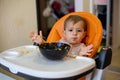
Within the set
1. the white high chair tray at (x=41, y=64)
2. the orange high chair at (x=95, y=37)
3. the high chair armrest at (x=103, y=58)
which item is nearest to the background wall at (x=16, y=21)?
the orange high chair at (x=95, y=37)

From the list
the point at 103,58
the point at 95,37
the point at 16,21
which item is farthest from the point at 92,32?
the point at 16,21

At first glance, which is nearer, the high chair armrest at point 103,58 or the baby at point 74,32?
the high chair armrest at point 103,58

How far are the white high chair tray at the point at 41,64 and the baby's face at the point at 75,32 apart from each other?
0.25 metres

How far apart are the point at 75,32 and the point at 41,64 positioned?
1.28 ft

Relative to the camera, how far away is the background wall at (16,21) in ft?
6.41

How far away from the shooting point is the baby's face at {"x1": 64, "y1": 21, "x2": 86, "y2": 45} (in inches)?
51.9

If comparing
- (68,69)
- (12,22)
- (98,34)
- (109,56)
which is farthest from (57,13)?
(68,69)

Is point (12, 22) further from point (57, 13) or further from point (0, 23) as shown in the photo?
point (57, 13)

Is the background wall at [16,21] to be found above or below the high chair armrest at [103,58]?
above

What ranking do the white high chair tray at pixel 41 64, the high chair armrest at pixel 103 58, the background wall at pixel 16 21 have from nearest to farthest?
the white high chair tray at pixel 41 64
the high chair armrest at pixel 103 58
the background wall at pixel 16 21

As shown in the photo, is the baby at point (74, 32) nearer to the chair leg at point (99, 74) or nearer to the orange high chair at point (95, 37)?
the orange high chair at point (95, 37)

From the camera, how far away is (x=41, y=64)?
102 cm

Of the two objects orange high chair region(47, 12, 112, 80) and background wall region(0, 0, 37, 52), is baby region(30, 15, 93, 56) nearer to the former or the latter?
orange high chair region(47, 12, 112, 80)

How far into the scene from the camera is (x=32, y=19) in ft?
7.25
